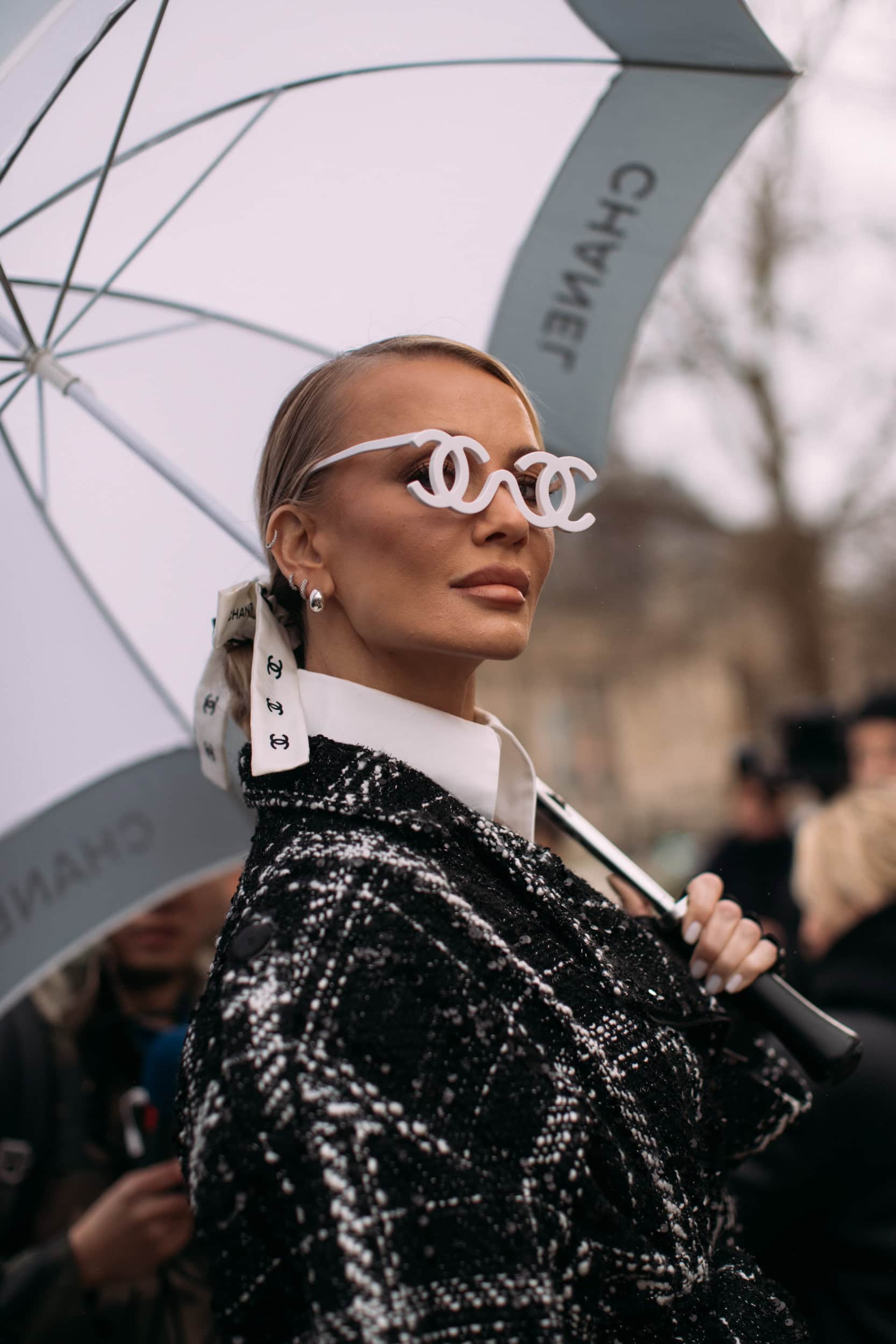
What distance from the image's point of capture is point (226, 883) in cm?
303

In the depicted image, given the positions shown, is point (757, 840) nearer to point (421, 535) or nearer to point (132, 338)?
point (132, 338)

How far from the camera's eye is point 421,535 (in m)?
1.48

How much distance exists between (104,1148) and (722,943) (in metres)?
1.64

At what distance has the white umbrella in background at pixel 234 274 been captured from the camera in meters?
1.85

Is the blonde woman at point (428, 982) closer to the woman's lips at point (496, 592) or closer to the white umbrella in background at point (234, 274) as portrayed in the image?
the woman's lips at point (496, 592)

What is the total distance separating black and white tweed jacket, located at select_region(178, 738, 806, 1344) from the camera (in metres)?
1.11

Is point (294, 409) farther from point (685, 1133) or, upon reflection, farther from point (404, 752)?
point (685, 1133)

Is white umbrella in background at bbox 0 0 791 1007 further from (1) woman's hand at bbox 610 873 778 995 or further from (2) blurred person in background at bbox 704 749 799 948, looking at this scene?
(2) blurred person in background at bbox 704 749 799 948

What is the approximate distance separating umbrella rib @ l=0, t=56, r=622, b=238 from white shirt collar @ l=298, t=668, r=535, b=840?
2.88ft

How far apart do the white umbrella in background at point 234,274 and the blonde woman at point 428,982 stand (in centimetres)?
40

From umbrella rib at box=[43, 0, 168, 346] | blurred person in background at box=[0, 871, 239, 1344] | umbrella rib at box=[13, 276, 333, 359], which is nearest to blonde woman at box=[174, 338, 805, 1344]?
umbrella rib at box=[13, 276, 333, 359]

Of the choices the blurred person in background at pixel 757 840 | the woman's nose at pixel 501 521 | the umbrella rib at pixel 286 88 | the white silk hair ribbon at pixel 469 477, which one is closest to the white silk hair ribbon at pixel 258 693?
the white silk hair ribbon at pixel 469 477

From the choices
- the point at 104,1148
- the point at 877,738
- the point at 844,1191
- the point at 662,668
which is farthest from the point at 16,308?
the point at 662,668

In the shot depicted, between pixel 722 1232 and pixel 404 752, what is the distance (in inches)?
33.5
